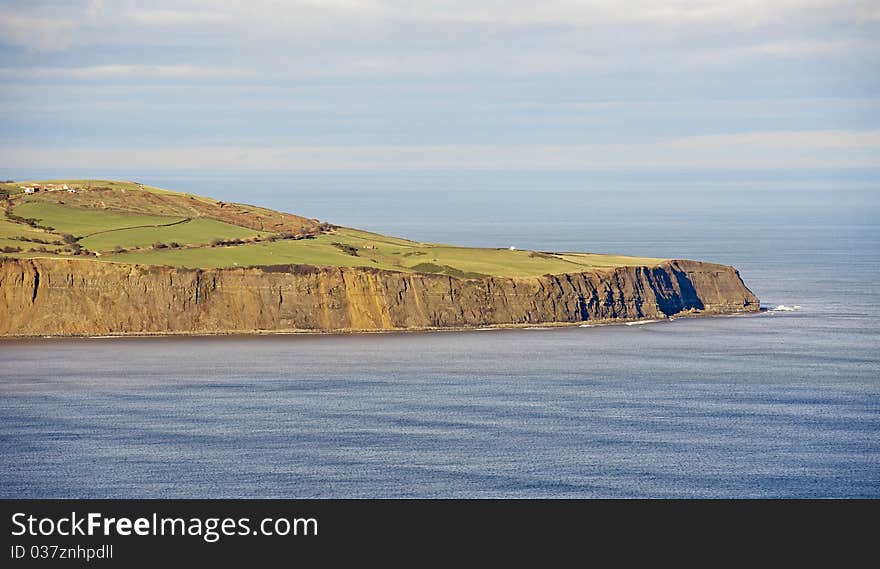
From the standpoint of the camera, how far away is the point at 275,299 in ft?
375

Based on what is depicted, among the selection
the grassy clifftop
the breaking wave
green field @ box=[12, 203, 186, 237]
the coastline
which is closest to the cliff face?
the coastline

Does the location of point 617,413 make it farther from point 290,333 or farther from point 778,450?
point 290,333

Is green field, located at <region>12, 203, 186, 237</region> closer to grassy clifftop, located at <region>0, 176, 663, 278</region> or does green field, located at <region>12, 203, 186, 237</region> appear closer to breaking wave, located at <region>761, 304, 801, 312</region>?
grassy clifftop, located at <region>0, 176, 663, 278</region>

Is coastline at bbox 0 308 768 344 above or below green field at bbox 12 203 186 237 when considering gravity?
below

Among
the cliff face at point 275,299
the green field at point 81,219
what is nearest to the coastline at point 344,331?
Result: the cliff face at point 275,299

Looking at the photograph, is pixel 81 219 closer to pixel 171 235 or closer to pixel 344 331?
pixel 171 235

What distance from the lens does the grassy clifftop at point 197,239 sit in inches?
4670

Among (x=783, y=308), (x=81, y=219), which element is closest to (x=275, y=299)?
(x=81, y=219)

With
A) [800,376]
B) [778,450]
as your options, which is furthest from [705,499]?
[800,376]

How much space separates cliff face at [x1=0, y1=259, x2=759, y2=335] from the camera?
11062cm

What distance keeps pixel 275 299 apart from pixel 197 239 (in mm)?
14908

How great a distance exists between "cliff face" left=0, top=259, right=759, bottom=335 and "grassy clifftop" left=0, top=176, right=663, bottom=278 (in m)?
2.18

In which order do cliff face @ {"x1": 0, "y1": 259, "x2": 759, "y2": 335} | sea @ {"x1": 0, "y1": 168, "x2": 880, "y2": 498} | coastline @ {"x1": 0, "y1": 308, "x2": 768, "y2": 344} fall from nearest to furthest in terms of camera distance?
sea @ {"x1": 0, "y1": 168, "x2": 880, "y2": 498} < coastline @ {"x1": 0, "y1": 308, "x2": 768, "y2": 344} < cliff face @ {"x1": 0, "y1": 259, "x2": 759, "y2": 335}
